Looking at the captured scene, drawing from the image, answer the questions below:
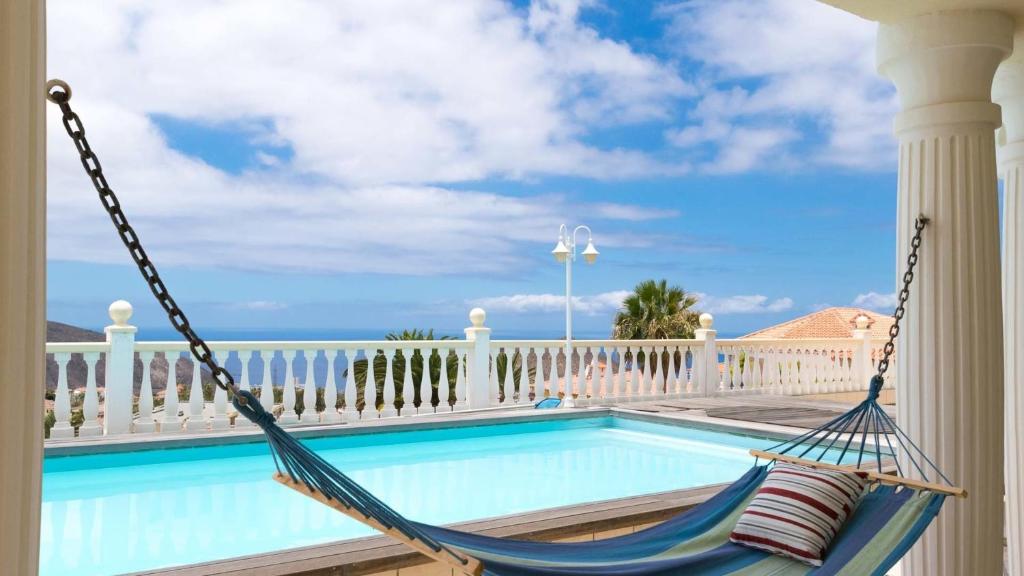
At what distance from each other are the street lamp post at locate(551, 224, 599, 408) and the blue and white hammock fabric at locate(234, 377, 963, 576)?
4.88m

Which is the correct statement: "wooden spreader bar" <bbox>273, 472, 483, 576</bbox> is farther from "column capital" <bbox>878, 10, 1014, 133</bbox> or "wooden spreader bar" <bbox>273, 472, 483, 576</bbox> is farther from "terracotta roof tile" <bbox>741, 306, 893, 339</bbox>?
"terracotta roof tile" <bbox>741, 306, 893, 339</bbox>

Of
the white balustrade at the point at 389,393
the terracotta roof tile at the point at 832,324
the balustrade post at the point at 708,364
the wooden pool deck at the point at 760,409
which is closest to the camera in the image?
the wooden pool deck at the point at 760,409

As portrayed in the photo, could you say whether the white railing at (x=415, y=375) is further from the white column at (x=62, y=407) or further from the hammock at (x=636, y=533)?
the hammock at (x=636, y=533)

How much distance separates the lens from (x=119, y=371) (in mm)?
5625

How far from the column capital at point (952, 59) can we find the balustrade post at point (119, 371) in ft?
16.6

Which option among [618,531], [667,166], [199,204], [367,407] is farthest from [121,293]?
[618,531]

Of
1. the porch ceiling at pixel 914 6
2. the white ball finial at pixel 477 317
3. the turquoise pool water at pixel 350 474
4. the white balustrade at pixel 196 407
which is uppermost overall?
the porch ceiling at pixel 914 6

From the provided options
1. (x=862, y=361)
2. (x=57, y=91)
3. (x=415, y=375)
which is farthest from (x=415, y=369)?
(x=57, y=91)

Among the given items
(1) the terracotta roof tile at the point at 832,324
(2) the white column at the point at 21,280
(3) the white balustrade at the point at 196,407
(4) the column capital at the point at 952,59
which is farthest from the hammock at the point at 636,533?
(1) the terracotta roof tile at the point at 832,324

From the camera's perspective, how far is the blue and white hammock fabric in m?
1.63

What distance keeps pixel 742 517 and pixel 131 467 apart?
391 centimetres

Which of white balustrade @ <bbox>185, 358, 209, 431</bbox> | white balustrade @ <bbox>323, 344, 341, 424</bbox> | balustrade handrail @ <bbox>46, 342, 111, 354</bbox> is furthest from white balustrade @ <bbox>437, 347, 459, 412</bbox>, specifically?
balustrade handrail @ <bbox>46, 342, 111, 354</bbox>

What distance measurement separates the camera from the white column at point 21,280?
2.98ft

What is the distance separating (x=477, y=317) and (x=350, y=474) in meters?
2.45
